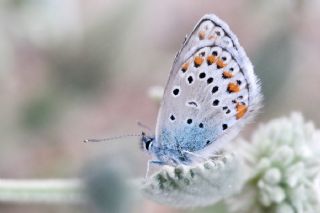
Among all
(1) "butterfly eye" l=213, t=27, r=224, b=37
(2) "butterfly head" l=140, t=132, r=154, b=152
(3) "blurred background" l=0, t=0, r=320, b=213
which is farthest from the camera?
(3) "blurred background" l=0, t=0, r=320, b=213

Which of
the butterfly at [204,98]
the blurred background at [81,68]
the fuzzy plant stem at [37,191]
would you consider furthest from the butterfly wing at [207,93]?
the blurred background at [81,68]

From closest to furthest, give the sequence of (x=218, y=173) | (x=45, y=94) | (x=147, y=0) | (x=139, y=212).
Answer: (x=218, y=173) → (x=139, y=212) → (x=45, y=94) → (x=147, y=0)

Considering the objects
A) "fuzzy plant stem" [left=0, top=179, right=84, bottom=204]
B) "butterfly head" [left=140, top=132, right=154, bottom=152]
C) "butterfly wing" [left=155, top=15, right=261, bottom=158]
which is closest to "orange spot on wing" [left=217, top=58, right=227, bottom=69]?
"butterfly wing" [left=155, top=15, right=261, bottom=158]

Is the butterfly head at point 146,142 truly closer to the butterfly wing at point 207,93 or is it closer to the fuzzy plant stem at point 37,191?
the butterfly wing at point 207,93

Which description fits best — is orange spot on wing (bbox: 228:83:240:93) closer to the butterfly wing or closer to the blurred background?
the butterfly wing

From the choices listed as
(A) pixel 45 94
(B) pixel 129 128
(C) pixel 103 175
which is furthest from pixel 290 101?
(C) pixel 103 175

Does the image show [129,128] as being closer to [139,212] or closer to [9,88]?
[9,88]
